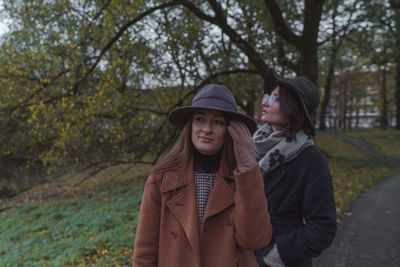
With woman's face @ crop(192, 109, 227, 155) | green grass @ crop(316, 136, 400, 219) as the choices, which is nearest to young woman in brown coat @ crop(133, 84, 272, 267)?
woman's face @ crop(192, 109, 227, 155)

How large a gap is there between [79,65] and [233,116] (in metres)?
5.91

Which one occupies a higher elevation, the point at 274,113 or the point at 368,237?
the point at 274,113

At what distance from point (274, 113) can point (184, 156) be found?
768 millimetres

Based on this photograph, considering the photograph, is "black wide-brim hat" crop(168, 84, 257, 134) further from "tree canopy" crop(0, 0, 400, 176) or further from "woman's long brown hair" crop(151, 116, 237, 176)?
"tree canopy" crop(0, 0, 400, 176)

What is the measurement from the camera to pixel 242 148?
4.89ft

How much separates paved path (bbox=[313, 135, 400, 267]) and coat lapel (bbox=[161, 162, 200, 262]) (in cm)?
297

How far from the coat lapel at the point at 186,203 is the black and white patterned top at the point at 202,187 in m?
0.05

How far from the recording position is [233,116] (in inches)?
67.2

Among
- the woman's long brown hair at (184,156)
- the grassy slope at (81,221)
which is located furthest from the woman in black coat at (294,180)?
the grassy slope at (81,221)

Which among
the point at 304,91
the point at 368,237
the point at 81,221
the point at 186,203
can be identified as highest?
the point at 304,91

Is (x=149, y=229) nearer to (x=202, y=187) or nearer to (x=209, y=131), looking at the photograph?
(x=202, y=187)

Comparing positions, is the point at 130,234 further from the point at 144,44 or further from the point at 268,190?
the point at 144,44

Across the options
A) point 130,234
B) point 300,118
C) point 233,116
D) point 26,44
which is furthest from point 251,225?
point 26,44

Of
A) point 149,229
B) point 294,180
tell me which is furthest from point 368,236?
point 149,229
